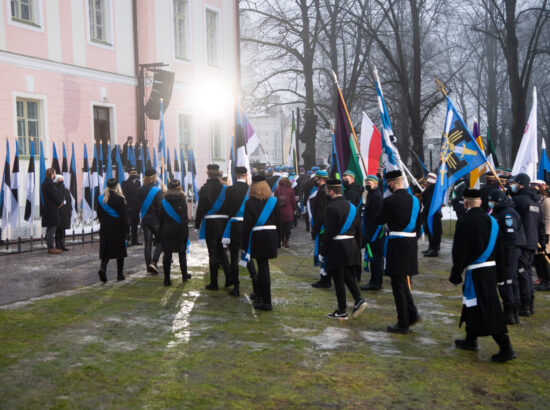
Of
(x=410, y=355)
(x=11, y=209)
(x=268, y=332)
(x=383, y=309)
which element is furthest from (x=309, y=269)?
(x=11, y=209)

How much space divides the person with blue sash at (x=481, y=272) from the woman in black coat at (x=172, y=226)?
4.91 m

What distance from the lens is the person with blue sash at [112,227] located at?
34.5 ft

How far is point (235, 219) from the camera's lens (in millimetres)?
9930

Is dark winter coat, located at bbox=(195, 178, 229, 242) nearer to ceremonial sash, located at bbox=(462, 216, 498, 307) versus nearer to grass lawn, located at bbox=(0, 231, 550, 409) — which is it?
grass lawn, located at bbox=(0, 231, 550, 409)

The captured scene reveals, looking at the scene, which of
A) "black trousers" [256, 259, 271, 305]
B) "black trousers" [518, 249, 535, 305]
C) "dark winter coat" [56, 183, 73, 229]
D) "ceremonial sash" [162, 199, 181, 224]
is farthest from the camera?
"dark winter coat" [56, 183, 73, 229]

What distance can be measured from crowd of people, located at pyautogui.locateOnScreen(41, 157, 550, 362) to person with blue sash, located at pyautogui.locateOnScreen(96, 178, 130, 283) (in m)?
0.02

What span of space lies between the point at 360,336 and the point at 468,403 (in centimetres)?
223

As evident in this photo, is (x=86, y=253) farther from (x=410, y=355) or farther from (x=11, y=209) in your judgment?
(x=410, y=355)

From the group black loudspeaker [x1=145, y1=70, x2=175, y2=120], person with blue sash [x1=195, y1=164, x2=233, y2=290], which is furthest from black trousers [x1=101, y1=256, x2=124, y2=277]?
black loudspeaker [x1=145, y1=70, x2=175, y2=120]

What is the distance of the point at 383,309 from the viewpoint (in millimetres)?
9055

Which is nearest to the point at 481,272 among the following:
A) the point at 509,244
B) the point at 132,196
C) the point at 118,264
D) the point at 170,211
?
the point at 509,244

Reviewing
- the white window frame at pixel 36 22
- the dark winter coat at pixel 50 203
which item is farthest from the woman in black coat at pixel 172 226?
the white window frame at pixel 36 22

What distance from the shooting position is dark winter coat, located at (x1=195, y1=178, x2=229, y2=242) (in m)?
10.2

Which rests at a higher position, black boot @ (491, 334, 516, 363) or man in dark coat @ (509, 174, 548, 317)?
man in dark coat @ (509, 174, 548, 317)
